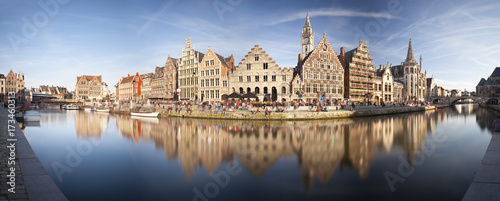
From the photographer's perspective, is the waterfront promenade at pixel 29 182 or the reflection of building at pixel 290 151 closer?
the waterfront promenade at pixel 29 182

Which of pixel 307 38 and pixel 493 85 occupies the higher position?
pixel 307 38

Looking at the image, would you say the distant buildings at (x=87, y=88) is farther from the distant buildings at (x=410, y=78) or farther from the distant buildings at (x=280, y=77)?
the distant buildings at (x=410, y=78)

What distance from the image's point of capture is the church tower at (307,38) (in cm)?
6131

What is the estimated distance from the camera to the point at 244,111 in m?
32.8

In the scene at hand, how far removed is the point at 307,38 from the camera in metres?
61.8

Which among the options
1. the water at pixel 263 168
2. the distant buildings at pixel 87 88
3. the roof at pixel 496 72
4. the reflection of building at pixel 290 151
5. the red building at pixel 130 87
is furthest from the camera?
the distant buildings at pixel 87 88

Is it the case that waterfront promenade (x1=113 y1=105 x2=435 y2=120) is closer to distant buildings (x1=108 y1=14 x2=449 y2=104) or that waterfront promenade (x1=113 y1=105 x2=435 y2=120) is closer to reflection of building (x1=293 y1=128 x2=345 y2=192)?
distant buildings (x1=108 y1=14 x2=449 y2=104)

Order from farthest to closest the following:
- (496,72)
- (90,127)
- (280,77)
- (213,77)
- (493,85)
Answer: (496,72), (493,85), (213,77), (280,77), (90,127)

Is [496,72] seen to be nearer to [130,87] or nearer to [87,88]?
[130,87]

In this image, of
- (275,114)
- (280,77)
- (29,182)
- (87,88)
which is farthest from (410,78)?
(87,88)

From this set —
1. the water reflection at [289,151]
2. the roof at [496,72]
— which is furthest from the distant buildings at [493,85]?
the water reflection at [289,151]

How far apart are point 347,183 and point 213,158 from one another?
6.45 meters

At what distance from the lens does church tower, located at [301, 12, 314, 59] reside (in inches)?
2414

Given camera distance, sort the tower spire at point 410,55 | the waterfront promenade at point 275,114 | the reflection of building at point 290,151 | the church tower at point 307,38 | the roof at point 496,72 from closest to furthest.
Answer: the reflection of building at point 290,151 < the waterfront promenade at point 275,114 < the church tower at point 307,38 < the tower spire at point 410,55 < the roof at point 496,72
